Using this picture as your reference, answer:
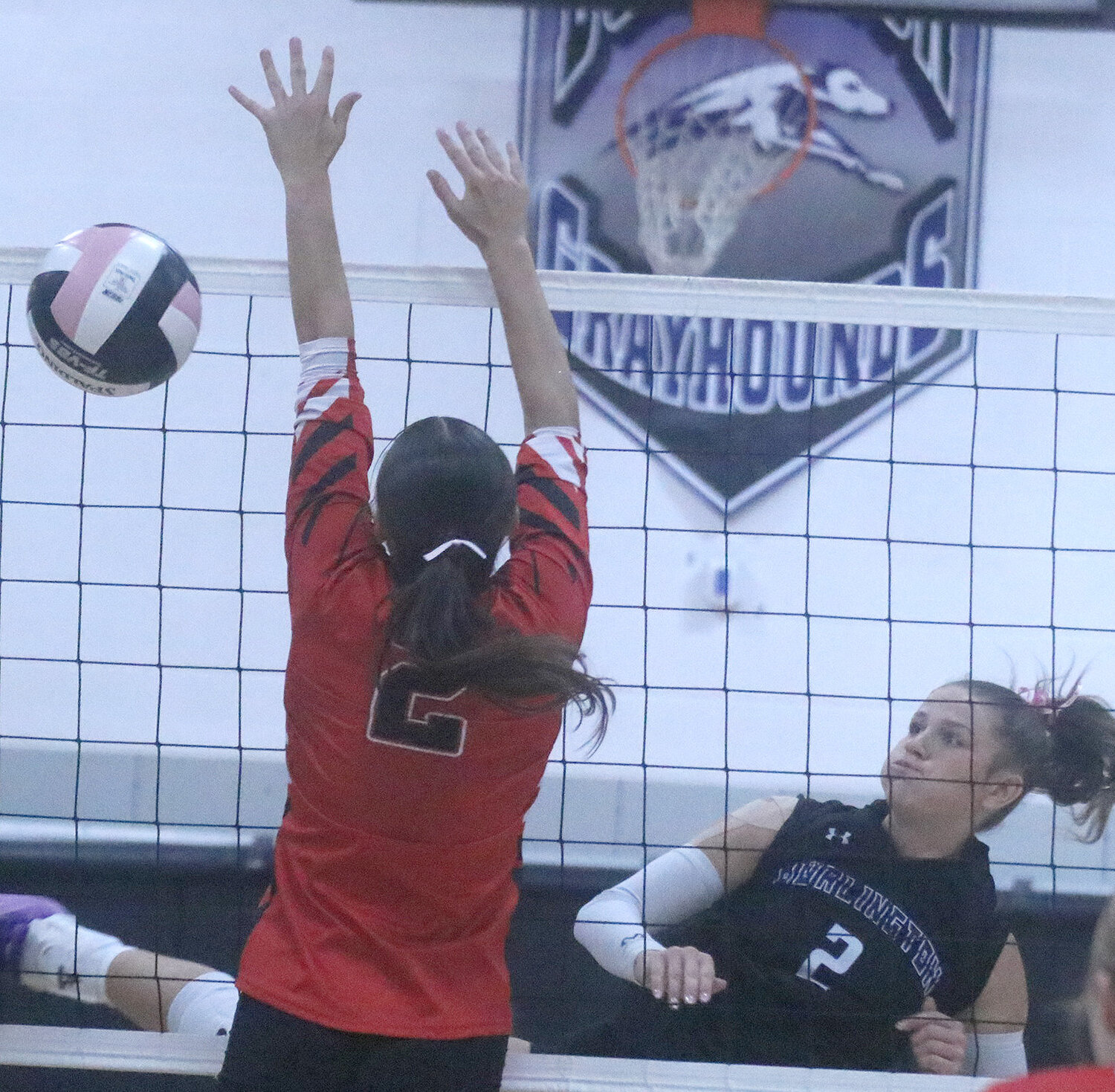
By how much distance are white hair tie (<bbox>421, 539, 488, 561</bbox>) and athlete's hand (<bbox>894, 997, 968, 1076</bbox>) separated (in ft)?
3.72

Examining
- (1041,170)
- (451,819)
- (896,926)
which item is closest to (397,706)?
(451,819)

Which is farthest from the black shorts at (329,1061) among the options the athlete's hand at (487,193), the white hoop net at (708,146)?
the white hoop net at (708,146)

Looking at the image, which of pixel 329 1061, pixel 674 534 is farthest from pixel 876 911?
pixel 674 534

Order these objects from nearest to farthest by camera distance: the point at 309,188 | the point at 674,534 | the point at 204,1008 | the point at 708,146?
the point at 309,188 < the point at 204,1008 < the point at 674,534 < the point at 708,146

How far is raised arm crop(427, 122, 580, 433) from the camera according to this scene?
5.26ft

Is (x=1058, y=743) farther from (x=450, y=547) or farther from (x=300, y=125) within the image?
(x=300, y=125)

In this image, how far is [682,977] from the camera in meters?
1.74

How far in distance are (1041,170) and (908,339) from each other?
2.35 ft

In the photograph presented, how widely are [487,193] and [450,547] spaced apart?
61 cm

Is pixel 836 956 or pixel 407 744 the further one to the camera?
pixel 836 956

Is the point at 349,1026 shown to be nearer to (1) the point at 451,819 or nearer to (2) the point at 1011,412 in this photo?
(1) the point at 451,819

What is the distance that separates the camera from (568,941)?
290 centimetres

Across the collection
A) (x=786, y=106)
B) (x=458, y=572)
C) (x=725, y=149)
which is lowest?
(x=458, y=572)

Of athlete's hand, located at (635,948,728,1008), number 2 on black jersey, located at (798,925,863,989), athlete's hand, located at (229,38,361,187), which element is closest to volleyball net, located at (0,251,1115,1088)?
number 2 on black jersey, located at (798,925,863,989)
